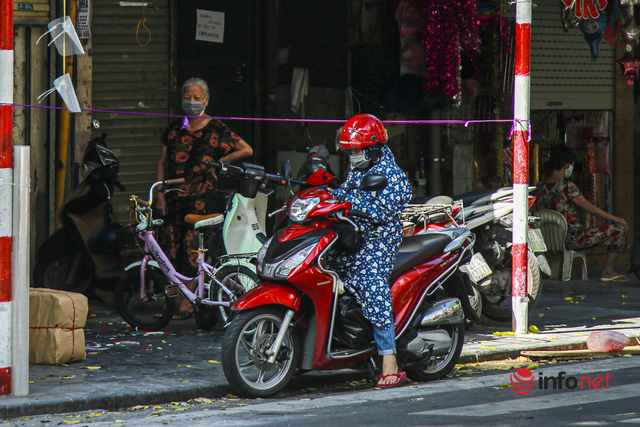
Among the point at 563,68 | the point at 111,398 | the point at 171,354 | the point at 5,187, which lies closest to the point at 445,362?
the point at 171,354

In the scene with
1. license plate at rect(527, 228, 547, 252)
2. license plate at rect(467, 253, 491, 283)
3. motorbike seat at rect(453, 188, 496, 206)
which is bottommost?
license plate at rect(467, 253, 491, 283)

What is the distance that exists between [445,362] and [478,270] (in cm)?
194

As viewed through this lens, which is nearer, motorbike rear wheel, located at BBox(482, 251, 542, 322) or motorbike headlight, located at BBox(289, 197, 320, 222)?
motorbike headlight, located at BBox(289, 197, 320, 222)

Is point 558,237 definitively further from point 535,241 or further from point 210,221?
point 210,221

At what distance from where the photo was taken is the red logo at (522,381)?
6.88 m

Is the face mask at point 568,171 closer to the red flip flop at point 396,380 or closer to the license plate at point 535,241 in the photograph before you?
the license plate at point 535,241

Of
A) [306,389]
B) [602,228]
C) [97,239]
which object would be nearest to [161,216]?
[97,239]

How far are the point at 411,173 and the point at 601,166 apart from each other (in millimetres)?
3254

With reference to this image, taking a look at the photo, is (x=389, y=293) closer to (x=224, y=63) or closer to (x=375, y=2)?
(x=224, y=63)

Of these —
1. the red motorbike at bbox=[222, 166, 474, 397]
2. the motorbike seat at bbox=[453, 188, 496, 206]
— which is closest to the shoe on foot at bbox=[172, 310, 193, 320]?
the motorbike seat at bbox=[453, 188, 496, 206]

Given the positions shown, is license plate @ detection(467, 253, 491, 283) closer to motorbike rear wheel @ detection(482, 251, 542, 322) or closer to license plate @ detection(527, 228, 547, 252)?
motorbike rear wheel @ detection(482, 251, 542, 322)

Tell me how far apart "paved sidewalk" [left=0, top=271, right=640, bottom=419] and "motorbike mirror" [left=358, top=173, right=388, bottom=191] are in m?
1.58

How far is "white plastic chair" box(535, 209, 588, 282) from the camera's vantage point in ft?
42.3

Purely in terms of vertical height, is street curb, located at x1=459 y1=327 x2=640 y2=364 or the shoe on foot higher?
the shoe on foot
